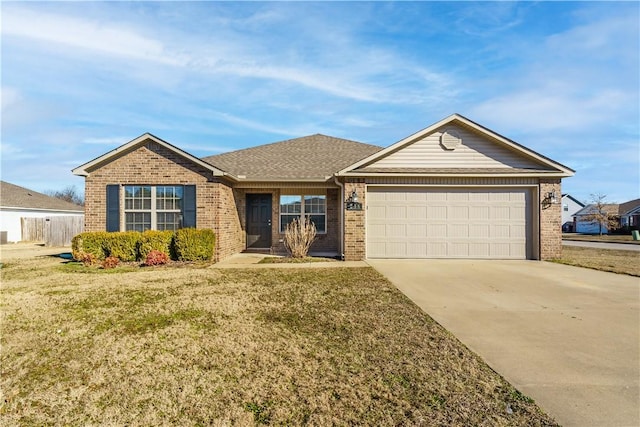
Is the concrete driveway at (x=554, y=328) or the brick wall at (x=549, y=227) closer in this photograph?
the concrete driveway at (x=554, y=328)

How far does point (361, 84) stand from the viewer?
51.2 feet

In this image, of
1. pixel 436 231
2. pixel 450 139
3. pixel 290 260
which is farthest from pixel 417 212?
pixel 290 260

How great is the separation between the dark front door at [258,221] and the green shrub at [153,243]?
11.9 ft

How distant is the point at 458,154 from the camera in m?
11.9

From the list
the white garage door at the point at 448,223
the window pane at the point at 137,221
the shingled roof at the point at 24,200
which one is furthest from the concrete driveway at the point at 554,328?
the shingled roof at the point at 24,200

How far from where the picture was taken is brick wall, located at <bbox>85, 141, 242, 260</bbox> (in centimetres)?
1171

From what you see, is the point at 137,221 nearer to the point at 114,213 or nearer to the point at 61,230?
the point at 114,213

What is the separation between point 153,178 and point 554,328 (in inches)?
462

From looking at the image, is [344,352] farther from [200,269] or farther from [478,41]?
[478,41]

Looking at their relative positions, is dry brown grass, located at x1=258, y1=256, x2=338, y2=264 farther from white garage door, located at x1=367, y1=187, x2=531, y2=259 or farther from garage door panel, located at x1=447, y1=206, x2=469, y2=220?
garage door panel, located at x1=447, y1=206, x2=469, y2=220

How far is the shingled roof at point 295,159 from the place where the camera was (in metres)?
13.3

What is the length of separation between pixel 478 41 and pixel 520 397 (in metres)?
11.5

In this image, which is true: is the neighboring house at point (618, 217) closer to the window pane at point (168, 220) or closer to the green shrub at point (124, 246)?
the window pane at point (168, 220)

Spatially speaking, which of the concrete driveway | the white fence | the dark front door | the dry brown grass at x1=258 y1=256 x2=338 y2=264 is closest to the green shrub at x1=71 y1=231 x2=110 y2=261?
the dark front door
